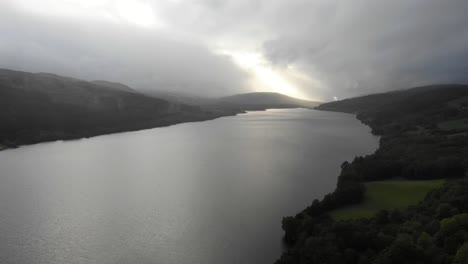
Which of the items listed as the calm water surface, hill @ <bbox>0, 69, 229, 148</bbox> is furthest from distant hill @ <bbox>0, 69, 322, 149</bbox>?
the calm water surface

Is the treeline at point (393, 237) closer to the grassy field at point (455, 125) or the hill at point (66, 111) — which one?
the grassy field at point (455, 125)

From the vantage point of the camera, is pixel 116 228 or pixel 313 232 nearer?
pixel 313 232

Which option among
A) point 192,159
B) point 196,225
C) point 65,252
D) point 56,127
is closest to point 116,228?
point 65,252

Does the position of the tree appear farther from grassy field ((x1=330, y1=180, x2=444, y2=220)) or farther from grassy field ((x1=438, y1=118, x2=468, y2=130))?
grassy field ((x1=438, y1=118, x2=468, y2=130))

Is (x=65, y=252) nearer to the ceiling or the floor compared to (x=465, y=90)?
nearer to the floor

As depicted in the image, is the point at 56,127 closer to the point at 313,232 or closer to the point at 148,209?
the point at 148,209

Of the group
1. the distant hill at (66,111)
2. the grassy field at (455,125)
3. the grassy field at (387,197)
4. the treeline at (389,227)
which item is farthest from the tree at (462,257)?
the distant hill at (66,111)
